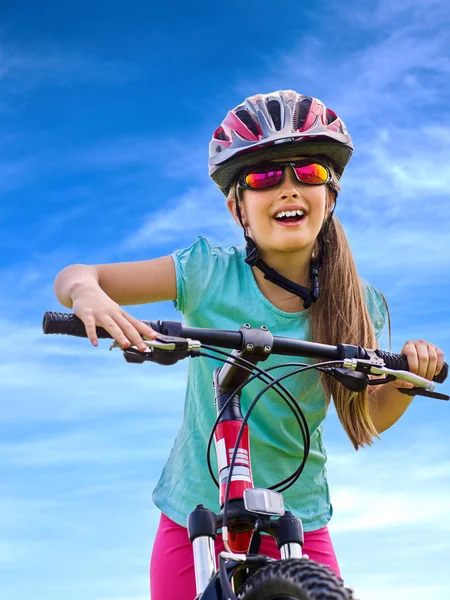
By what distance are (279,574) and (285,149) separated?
8.71ft

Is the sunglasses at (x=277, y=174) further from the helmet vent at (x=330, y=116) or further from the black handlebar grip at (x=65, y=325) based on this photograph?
the black handlebar grip at (x=65, y=325)

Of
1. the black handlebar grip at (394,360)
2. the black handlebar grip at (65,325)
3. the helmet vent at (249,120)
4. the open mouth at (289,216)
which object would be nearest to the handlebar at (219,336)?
the black handlebar grip at (65,325)

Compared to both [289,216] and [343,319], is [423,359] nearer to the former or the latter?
[343,319]

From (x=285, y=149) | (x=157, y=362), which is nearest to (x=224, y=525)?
(x=157, y=362)

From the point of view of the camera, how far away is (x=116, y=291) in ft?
14.0

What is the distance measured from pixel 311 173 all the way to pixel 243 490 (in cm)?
211

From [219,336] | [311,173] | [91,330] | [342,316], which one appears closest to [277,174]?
[311,173]

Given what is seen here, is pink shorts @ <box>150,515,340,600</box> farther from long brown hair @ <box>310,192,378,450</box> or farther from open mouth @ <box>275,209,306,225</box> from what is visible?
open mouth @ <box>275,209,306,225</box>

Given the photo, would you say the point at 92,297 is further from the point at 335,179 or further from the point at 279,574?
the point at 335,179

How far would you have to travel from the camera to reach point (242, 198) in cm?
470

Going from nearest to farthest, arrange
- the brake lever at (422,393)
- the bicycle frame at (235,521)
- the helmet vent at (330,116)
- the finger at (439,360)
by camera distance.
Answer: the bicycle frame at (235,521)
the brake lever at (422,393)
the finger at (439,360)
the helmet vent at (330,116)

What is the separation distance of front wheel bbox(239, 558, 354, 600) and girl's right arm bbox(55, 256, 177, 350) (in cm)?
93

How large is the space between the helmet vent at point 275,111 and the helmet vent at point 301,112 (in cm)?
10

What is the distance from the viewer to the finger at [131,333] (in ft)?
10.0
